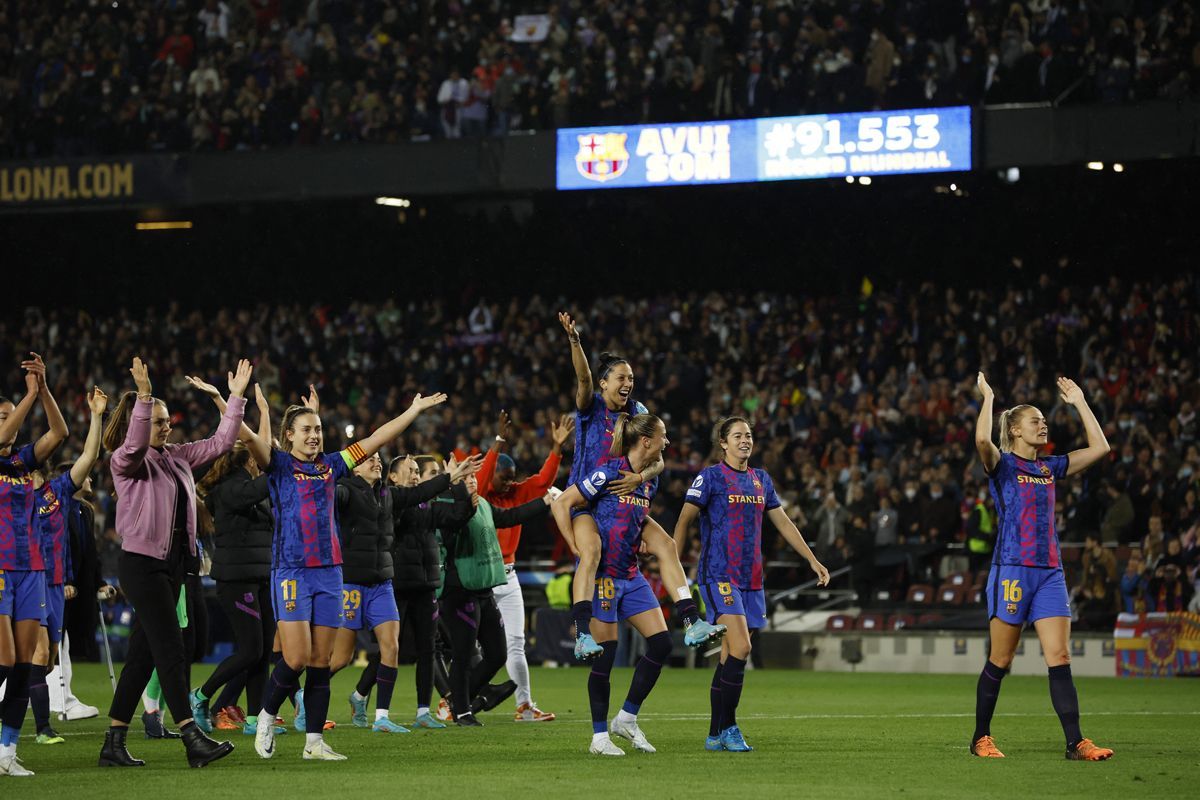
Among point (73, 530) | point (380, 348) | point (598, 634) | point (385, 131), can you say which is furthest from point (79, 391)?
point (598, 634)

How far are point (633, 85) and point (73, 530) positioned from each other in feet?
58.3

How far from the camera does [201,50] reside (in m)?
33.7

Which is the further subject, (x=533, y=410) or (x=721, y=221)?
(x=721, y=221)

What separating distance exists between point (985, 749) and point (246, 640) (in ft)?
17.3

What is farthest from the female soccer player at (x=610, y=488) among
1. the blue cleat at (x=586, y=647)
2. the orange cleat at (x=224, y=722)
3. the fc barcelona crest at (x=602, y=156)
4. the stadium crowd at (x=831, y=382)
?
the fc barcelona crest at (x=602, y=156)

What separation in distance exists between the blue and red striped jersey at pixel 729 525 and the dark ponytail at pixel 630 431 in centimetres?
55

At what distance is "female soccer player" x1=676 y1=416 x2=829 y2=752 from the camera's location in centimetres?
1091

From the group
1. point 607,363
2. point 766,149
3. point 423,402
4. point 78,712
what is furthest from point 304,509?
point 766,149

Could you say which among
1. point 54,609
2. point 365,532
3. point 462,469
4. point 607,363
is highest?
point 607,363

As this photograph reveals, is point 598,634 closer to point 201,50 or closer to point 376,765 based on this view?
point 376,765

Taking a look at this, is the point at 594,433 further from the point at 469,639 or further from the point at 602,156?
the point at 602,156

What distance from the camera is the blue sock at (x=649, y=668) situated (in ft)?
34.8

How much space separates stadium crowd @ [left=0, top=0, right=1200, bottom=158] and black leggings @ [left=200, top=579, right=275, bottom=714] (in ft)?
55.6

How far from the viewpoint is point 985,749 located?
10508 millimetres
